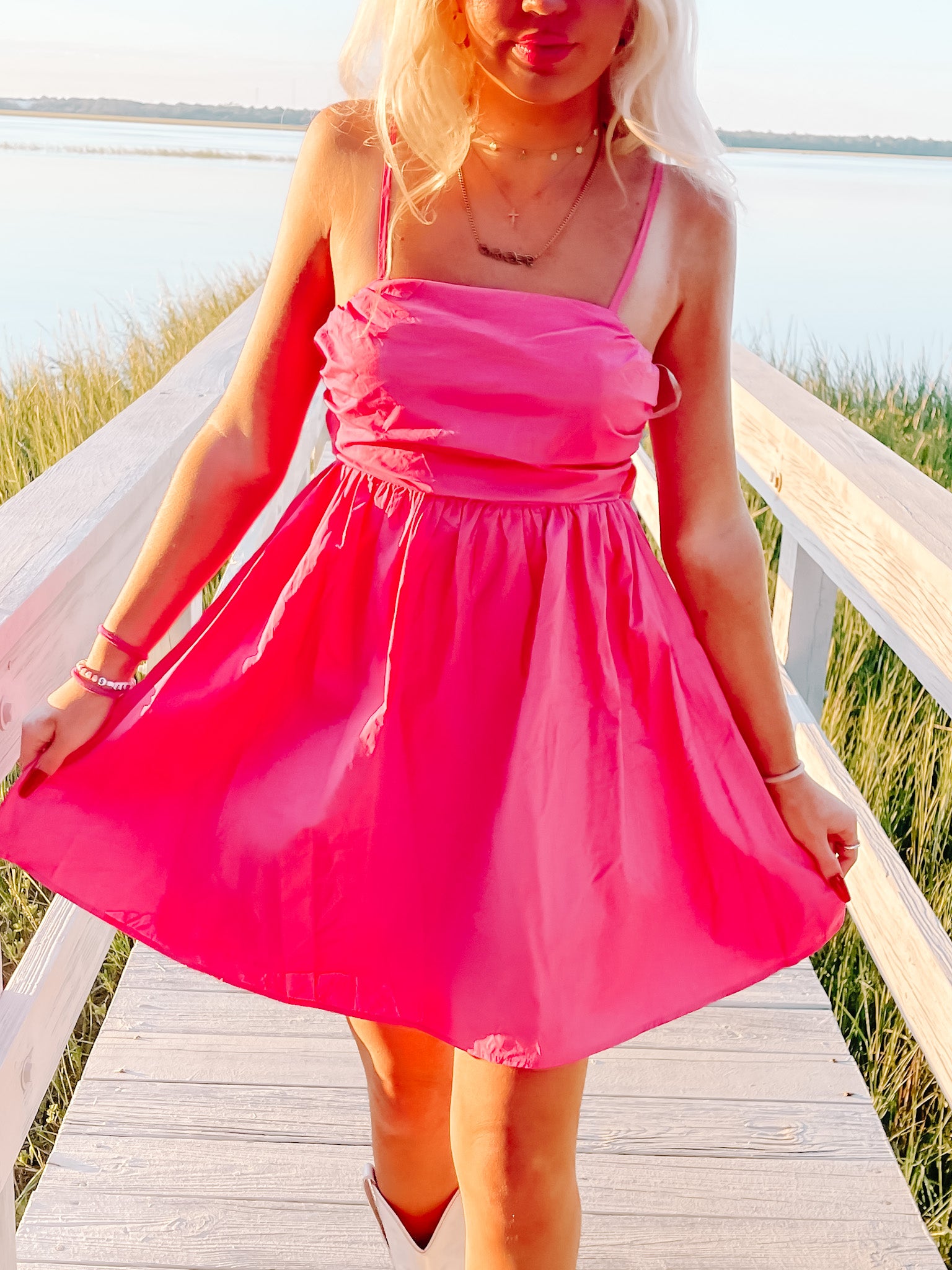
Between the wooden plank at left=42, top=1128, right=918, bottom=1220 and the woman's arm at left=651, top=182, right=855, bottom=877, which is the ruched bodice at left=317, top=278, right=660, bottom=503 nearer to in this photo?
the woman's arm at left=651, top=182, right=855, bottom=877

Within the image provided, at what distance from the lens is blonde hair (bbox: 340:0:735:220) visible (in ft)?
4.16

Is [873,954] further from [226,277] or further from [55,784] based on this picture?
[226,277]

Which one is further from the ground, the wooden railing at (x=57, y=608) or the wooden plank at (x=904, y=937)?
the wooden railing at (x=57, y=608)

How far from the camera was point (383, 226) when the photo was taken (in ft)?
4.16

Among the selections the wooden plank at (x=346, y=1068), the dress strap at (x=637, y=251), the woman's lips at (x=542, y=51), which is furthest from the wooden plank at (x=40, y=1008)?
the woman's lips at (x=542, y=51)

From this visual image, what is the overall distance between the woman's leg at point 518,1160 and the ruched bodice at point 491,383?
0.57 meters

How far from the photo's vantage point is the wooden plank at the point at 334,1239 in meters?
1.66

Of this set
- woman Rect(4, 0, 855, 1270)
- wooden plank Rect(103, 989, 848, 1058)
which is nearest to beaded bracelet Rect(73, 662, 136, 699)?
woman Rect(4, 0, 855, 1270)

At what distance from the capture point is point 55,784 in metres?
1.30

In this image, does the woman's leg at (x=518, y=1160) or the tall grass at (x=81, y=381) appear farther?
the tall grass at (x=81, y=381)

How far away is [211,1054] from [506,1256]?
0.88 m

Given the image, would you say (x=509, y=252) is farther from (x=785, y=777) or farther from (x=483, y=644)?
(x=785, y=777)

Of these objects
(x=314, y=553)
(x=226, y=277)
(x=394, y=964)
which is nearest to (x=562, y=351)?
(x=314, y=553)

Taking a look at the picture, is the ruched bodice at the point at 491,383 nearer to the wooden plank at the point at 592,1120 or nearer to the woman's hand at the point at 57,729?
the woman's hand at the point at 57,729
